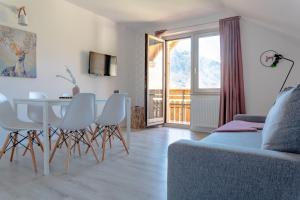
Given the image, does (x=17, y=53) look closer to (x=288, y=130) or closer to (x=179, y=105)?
(x=288, y=130)

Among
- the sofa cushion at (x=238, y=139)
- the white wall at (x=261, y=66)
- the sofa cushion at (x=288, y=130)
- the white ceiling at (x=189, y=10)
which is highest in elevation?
the white ceiling at (x=189, y=10)

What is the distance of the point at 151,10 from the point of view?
14.8 ft

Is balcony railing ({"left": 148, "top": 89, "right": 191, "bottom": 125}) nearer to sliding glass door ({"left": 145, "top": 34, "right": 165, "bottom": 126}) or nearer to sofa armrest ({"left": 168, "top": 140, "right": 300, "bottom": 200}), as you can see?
sliding glass door ({"left": 145, "top": 34, "right": 165, "bottom": 126})

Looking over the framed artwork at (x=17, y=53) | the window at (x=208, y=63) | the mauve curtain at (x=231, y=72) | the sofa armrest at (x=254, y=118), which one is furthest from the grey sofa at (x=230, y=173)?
the window at (x=208, y=63)

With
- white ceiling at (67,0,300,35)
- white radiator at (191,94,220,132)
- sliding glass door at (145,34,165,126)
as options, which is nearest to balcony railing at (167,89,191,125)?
sliding glass door at (145,34,165,126)

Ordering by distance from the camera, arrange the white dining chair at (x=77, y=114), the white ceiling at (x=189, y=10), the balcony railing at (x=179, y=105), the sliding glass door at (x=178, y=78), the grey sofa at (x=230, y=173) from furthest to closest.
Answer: the balcony railing at (x=179, y=105), the sliding glass door at (x=178, y=78), the white ceiling at (x=189, y=10), the white dining chair at (x=77, y=114), the grey sofa at (x=230, y=173)

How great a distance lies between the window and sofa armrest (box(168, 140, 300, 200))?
3.94 meters

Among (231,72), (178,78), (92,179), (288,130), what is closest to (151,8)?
(231,72)

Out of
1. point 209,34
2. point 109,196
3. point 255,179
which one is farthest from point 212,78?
point 255,179

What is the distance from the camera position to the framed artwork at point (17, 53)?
3.29m

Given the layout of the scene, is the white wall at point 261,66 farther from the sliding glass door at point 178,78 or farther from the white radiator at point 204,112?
the sliding glass door at point 178,78

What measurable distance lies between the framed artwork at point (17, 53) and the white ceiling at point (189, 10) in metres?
1.19

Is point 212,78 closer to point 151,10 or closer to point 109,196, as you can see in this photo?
point 151,10

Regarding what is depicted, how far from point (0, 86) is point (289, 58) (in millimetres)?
4730
